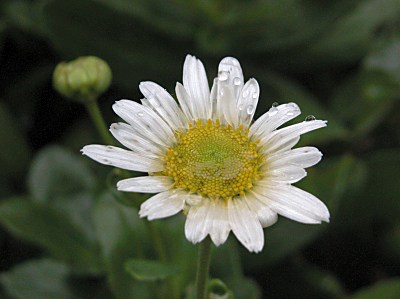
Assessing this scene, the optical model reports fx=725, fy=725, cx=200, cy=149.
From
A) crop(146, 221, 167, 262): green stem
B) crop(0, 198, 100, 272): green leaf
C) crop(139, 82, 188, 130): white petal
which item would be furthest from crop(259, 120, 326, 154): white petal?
crop(0, 198, 100, 272): green leaf

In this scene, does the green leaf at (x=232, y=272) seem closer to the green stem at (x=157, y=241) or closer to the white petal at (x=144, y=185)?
the green stem at (x=157, y=241)

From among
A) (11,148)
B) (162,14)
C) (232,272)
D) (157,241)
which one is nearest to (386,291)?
(232,272)

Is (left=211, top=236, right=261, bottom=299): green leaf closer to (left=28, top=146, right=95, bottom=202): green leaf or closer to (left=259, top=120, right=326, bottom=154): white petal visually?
(left=28, top=146, right=95, bottom=202): green leaf

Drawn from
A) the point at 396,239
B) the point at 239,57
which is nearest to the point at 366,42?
the point at 239,57

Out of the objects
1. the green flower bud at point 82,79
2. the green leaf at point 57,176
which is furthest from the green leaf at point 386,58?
the green flower bud at point 82,79

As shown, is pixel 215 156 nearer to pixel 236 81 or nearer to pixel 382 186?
pixel 236 81

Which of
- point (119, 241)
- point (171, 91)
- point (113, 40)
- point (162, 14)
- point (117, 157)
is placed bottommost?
point (119, 241)

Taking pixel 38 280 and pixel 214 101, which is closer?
pixel 214 101
